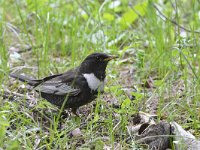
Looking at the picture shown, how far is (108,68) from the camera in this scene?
19.9ft

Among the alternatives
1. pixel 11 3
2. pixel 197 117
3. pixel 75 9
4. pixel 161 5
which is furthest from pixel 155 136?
pixel 11 3

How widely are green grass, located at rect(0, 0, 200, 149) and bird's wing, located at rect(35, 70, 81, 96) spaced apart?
0.15 m

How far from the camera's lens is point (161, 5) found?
305 inches

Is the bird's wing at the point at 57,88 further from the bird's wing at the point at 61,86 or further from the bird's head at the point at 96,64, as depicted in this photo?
the bird's head at the point at 96,64

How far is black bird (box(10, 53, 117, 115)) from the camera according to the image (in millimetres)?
4973

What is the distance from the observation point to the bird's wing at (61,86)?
4988 mm

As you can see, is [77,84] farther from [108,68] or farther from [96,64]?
[108,68]

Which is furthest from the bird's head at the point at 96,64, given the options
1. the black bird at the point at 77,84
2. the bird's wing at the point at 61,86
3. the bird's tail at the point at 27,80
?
the bird's tail at the point at 27,80

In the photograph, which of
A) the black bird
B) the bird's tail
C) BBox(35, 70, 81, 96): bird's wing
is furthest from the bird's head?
the bird's tail

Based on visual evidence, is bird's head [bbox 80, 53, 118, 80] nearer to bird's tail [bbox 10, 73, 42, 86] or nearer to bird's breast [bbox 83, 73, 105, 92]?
bird's breast [bbox 83, 73, 105, 92]

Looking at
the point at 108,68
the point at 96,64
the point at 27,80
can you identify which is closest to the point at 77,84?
the point at 96,64

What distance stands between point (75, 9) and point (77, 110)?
7.01ft

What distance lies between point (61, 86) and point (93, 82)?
0.32 m

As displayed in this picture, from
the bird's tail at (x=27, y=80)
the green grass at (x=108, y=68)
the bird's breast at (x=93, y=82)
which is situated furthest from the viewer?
the bird's tail at (x=27, y=80)
